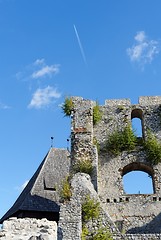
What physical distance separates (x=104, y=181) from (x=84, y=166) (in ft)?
3.89

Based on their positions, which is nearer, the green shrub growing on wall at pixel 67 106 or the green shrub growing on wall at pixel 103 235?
the green shrub growing on wall at pixel 103 235

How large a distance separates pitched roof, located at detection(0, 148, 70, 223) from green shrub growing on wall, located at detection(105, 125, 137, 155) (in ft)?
9.53

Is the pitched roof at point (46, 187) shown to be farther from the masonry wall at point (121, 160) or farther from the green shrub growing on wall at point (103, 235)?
the green shrub growing on wall at point (103, 235)

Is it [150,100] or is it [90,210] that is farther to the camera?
[150,100]

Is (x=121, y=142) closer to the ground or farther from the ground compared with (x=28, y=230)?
farther from the ground

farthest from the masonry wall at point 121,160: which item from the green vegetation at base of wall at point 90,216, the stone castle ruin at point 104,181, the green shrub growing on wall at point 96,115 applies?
the green vegetation at base of wall at point 90,216

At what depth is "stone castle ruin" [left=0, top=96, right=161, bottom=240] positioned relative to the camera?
11430 mm

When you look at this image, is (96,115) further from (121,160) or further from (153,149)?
(153,149)

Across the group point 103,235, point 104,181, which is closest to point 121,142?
point 104,181

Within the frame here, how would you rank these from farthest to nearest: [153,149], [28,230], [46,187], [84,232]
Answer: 1. [46,187]
2. [153,149]
3. [84,232]
4. [28,230]

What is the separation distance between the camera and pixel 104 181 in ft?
47.2

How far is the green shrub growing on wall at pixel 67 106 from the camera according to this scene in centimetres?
1595

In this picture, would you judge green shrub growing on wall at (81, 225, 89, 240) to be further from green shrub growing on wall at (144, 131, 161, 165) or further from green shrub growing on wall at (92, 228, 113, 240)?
green shrub growing on wall at (144, 131, 161, 165)

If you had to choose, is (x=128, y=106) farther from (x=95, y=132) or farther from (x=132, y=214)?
(x=132, y=214)
